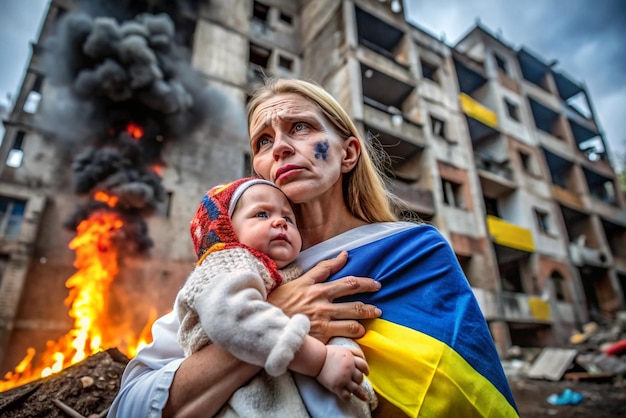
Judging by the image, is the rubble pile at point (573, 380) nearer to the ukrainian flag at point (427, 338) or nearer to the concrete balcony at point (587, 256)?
the concrete balcony at point (587, 256)

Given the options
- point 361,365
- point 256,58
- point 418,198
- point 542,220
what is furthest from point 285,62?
point 361,365

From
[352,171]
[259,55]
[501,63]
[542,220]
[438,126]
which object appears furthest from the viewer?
[501,63]

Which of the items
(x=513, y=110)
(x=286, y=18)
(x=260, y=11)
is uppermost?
(x=286, y=18)

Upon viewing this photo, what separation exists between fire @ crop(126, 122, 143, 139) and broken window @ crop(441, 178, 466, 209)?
14439mm

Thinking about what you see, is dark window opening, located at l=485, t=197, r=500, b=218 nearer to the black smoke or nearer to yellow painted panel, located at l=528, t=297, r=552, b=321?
yellow painted panel, located at l=528, t=297, r=552, b=321

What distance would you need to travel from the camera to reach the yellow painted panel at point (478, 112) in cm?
1869

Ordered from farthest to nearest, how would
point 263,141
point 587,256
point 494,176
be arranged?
point 587,256
point 494,176
point 263,141

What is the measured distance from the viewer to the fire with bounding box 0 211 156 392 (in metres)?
9.79

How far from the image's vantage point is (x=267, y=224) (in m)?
1.49

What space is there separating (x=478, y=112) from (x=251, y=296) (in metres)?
21.3

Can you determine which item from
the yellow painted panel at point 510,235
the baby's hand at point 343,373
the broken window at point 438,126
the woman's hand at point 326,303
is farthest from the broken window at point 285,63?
the baby's hand at point 343,373

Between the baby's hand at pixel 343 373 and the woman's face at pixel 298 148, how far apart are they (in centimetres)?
83

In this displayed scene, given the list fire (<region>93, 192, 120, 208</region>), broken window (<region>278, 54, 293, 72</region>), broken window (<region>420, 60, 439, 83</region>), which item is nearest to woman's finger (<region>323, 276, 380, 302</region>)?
fire (<region>93, 192, 120, 208</region>)

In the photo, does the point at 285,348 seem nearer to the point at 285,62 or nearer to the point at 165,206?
the point at 165,206
